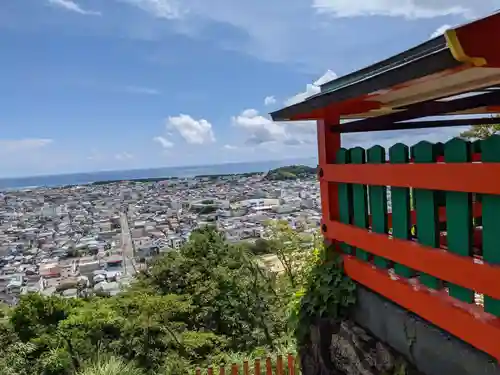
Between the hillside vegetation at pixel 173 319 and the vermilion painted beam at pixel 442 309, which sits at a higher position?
the vermilion painted beam at pixel 442 309

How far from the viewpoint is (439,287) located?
5.29ft

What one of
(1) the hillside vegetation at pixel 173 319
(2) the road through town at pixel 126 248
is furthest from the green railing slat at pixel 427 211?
(2) the road through town at pixel 126 248

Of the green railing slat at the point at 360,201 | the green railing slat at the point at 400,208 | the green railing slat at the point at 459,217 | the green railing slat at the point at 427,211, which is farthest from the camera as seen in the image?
the green railing slat at the point at 360,201

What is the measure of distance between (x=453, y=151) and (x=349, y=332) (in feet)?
3.67

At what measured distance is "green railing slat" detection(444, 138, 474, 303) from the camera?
4.70 ft

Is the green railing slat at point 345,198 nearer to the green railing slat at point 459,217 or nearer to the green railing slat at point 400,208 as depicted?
the green railing slat at point 400,208

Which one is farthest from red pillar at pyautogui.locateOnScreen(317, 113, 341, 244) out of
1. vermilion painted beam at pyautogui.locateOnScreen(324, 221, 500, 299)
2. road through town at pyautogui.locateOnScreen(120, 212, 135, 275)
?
road through town at pyautogui.locateOnScreen(120, 212, 135, 275)

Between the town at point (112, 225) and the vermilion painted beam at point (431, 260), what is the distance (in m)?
5.97

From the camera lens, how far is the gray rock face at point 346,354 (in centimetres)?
186

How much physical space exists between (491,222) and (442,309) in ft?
1.31

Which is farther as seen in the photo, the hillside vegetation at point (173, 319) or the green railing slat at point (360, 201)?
→ the hillside vegetation at point (173, 319)

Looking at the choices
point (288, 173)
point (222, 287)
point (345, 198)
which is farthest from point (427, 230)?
point (288, 173)

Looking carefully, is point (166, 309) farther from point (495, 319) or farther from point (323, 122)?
point (495, 319)

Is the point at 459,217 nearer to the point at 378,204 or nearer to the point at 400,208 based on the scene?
the point at 400,208
